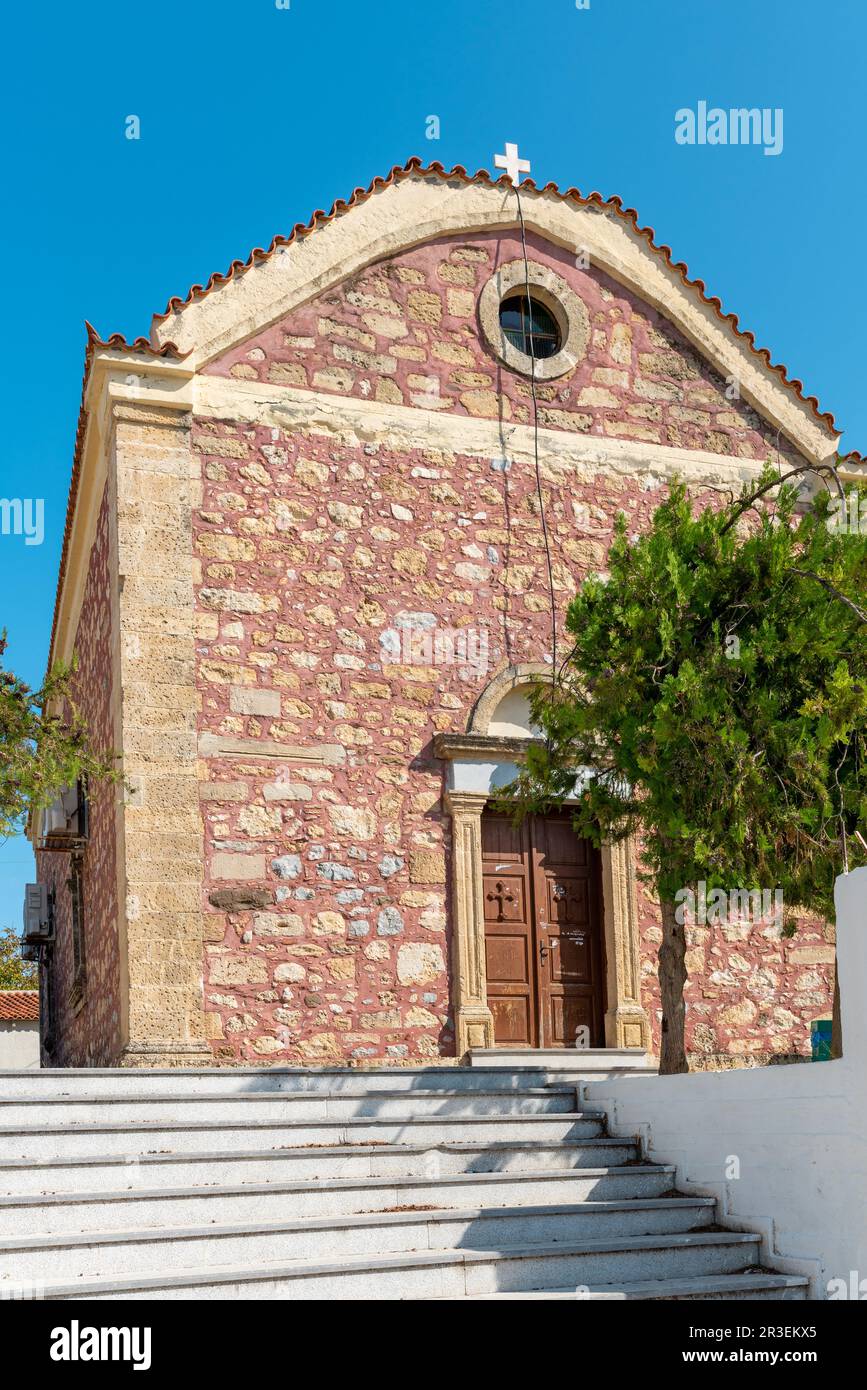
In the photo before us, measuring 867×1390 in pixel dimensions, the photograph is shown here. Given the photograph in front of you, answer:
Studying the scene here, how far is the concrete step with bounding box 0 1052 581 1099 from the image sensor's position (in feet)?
→ 25.3

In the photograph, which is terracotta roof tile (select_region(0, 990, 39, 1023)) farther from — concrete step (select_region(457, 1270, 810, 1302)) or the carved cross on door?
concrete step (select_region(457, 1270, 810, 1302))

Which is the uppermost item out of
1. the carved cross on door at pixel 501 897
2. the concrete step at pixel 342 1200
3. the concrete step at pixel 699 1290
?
the carved cross on door at pixel 501 897

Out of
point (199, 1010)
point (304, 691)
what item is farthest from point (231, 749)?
point (199, 1010)

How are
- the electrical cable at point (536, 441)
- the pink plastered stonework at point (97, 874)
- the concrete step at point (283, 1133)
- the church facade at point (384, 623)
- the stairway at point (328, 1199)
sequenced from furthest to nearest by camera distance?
the electrical cable at point (536, 441)
the pink plastered stonework at point (97, 874)
the church facade at point (384, 623)
the concrete step at point (283, 1133)
the stairway at point (328, 1199)

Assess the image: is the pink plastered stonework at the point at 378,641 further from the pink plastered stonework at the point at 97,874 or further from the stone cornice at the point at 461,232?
the pink plastered stonework at the point at 97,874

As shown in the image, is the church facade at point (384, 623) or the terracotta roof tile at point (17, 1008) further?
the terracotta roof tile at point (17, 1008)

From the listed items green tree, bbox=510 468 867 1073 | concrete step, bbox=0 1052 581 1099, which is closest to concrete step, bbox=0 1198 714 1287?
concrete step, bbox=0 1052 581 1099

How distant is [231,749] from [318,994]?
1.84 metres

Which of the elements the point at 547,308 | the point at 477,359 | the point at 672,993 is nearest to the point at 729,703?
the point at 672,993

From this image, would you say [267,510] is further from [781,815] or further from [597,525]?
[781,815]

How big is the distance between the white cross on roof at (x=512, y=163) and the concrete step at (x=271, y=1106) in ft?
25.2

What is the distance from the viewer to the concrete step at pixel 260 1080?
773 centimetres

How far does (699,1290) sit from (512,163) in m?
9.31

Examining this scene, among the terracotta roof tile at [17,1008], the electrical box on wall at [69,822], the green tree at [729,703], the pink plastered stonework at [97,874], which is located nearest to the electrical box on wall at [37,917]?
the pink plastered stonework at [97,874]
